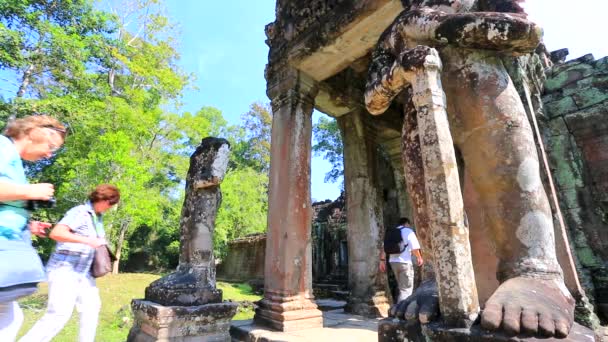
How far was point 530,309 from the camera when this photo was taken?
1.34 meters

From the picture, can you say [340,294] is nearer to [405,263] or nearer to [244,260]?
[405,263]

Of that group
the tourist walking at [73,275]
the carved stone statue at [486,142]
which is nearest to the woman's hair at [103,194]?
the tourist walking at [73,275]

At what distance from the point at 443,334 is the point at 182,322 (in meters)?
2.69

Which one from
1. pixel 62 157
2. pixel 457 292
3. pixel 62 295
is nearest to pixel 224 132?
pixel 62 157

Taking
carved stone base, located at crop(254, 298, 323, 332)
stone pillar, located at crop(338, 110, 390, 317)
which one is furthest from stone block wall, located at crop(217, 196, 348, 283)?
carved stone base, located at crop(254, 298, 323, 332)

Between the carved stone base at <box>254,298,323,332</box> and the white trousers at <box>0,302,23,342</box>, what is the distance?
225 centimetres

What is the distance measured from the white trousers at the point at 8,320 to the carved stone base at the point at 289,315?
225 centimetres

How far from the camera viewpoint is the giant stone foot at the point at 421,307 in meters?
1.56

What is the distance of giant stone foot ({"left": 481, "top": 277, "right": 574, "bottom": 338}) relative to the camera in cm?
127

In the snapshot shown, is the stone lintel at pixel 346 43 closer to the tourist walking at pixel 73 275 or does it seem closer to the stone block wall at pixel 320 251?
the tourist walking at pixel 73 275

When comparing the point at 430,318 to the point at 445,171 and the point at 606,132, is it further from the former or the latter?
the point at 606,132

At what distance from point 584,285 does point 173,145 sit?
15.6 m

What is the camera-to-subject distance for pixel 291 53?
4.48m

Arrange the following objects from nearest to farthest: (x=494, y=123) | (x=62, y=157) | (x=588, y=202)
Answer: (x=494, y=123) → (x=588, y=202) → (x=62, y=157)
